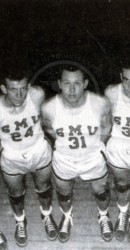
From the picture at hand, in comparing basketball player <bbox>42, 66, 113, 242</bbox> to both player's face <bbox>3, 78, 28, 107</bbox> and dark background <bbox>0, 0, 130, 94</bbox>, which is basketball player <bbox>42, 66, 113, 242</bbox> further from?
dark background <bbox>0, 0, 130, 94</bbox>

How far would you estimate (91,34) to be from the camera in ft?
13.3

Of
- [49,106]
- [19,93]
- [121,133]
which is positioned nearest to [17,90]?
[19,93]

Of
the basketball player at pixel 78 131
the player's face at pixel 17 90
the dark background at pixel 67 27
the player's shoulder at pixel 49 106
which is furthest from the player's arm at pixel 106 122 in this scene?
the dark background at pixel 67 27

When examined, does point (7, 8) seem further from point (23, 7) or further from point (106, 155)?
point (106, 155)

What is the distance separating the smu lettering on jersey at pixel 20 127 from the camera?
7.46 ft

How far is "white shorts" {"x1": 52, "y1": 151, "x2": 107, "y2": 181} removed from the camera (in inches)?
92.7

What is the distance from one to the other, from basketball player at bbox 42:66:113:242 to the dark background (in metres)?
1.68

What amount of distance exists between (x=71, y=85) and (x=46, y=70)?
1.68 meters

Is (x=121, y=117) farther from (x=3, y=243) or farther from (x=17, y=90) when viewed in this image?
(x=3, y=243)

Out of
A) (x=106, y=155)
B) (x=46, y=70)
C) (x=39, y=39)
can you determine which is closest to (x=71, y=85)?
(x=106, y=155)

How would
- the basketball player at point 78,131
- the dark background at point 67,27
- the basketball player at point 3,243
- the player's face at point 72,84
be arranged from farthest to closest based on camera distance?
the dark background at point 67,27, the basketball player at point 3,243, the basketball player at point 78,131, the player's face at point 72,84

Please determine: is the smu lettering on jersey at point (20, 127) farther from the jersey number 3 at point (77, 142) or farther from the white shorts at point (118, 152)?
the white shorts at point (118, 152)

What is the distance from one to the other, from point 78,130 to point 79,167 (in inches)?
9.7

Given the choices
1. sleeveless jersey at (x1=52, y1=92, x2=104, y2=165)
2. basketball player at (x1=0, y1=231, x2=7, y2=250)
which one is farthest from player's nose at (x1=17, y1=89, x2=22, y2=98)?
basketball player at (x1=0, y1=231, x2=7, y2=250)
